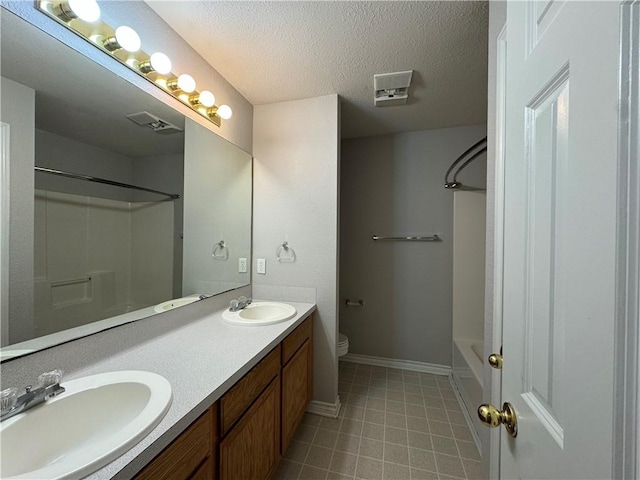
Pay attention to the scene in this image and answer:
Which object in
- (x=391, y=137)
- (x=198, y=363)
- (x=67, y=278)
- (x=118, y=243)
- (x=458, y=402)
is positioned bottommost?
(x=458, y=402)

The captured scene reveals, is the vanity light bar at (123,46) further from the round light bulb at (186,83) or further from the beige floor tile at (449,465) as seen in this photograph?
the beige floor tile at (449,465)

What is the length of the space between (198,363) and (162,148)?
1030 millimetres

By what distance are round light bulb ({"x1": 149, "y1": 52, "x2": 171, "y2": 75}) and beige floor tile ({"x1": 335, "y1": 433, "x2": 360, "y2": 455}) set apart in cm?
225

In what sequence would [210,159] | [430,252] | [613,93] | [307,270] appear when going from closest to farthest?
[613,93], [210,159], [307,270], [430,252]

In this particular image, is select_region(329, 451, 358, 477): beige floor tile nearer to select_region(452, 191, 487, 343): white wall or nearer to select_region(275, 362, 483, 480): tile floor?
select_region(275, 362, 483, 480): tile floor

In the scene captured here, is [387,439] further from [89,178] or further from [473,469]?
Answer: [89,178]

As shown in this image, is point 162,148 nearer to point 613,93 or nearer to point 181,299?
point 181,299

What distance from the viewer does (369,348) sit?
8.36ft

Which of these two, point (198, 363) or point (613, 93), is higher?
point (613, 93)

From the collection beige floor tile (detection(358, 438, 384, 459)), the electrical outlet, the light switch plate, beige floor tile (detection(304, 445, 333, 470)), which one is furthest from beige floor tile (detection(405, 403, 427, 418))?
the light switch plate

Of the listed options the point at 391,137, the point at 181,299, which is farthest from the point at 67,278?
the point at 391,137

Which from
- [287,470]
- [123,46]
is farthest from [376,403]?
[123,46]

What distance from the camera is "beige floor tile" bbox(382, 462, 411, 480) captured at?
1.31 m

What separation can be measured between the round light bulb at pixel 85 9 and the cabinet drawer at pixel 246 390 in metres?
1.42
